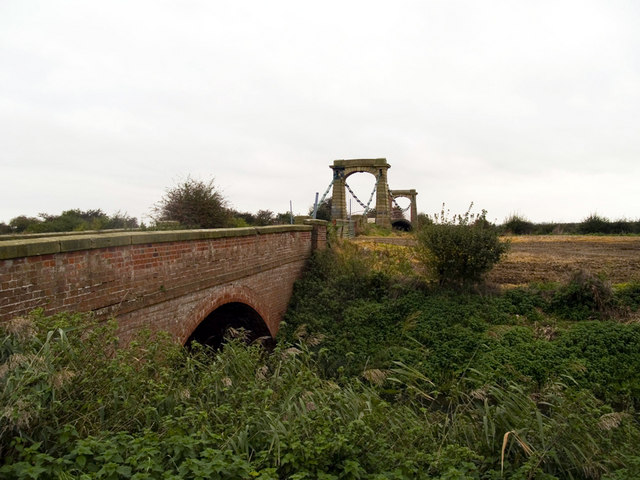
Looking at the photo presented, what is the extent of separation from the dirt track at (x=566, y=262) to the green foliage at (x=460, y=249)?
102 centimetres

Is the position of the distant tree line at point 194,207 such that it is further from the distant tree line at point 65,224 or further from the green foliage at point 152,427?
the green foliage at point 152,427

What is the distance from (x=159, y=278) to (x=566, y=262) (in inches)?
450

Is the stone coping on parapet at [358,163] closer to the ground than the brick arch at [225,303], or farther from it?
farther from it

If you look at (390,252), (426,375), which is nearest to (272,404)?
(426,375)

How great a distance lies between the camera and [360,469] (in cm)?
305

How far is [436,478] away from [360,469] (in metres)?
0.55

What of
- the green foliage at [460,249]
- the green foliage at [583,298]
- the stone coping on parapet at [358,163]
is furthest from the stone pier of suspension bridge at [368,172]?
the green foliage at [583,298]

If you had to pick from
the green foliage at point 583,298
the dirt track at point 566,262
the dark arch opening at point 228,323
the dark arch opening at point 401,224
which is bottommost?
the dark arch opening at point 228,323

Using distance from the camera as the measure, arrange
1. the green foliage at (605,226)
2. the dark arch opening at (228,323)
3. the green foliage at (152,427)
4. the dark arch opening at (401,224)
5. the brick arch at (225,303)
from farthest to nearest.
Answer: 1. the dark arch opening at (401,224)
2. the green foliage at (605,226)
3. the dark arch opening at (228,323)
4. the brick arch at (225,303)
5. the green foliage at (152,427)

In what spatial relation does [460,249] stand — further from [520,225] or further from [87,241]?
[520,225]

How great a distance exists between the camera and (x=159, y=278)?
6230 millimetres

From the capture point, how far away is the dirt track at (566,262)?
37.8 ft

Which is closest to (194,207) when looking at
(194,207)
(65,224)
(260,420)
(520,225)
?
(194,207)

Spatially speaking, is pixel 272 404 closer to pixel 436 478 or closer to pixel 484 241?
pixel 436 478
